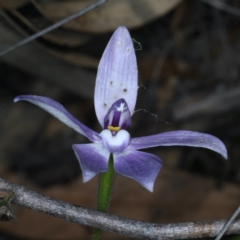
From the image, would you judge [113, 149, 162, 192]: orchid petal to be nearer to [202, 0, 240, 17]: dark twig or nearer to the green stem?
the green stem

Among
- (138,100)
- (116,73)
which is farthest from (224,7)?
(116,73)

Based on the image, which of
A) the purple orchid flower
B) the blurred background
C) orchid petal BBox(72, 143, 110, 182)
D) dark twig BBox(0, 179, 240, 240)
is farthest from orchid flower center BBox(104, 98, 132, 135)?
the blurred background

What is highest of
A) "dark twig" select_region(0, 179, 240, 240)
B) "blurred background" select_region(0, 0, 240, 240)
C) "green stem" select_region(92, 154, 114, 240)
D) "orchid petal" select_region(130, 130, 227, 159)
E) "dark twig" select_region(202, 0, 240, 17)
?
"dark twig" select_region(202, 0, 240, 17)

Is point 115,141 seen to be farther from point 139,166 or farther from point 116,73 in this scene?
point 116,73

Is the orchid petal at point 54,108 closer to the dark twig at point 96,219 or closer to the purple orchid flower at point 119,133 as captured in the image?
the purple orchid flower at point 119,133

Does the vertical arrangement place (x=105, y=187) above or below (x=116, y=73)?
below

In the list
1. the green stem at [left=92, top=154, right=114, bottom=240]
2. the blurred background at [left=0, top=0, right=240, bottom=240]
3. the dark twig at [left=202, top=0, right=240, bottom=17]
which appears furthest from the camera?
the dark twig at [left=202, top=0, right=240, bottom=17]
